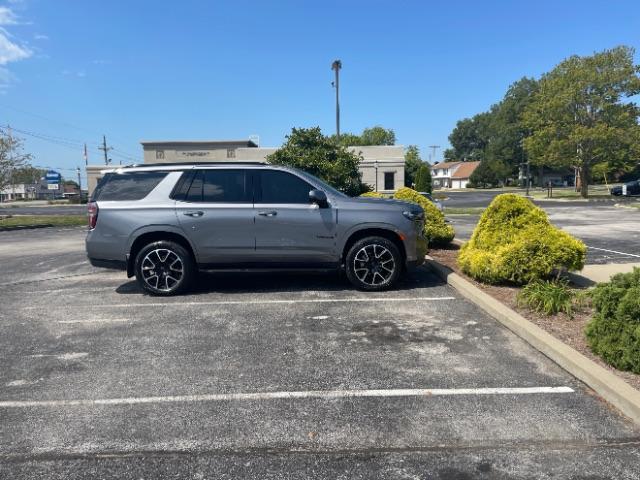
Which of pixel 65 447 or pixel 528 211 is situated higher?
pixel 528 211

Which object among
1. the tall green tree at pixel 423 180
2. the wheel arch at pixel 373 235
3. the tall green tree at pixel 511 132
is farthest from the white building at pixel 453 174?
the wheel arch at pixel 373 235

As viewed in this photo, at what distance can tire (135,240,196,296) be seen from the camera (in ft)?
22.8

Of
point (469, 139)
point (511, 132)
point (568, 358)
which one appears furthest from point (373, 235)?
point (469, 139)

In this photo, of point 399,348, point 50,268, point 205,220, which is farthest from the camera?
point 50,268

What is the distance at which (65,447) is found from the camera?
3.08 m

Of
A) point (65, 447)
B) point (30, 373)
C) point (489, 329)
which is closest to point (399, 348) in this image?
point (489, 329)

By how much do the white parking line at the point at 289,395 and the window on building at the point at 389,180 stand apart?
1611 inches

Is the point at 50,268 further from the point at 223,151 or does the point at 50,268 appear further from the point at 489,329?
the point at 223,151

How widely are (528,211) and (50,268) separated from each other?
9.15m

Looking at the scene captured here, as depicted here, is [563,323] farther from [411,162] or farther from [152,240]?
[411,162]

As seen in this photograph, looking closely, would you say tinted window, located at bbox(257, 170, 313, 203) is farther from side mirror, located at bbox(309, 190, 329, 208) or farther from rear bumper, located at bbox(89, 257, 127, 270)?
rear bumper, located at bbox(89, 257, 127, 270)

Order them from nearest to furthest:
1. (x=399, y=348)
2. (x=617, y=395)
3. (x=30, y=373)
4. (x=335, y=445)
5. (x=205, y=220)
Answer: (x=335, y=445) → (x=617, y=395) → (x=30, y=373) → (x=399, y=348) → (x=205, y=220)

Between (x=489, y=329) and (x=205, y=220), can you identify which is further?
(x=205, y=220)

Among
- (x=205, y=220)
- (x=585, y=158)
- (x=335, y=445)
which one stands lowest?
(x=335, y=445)
